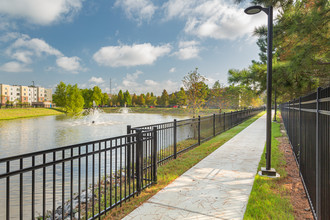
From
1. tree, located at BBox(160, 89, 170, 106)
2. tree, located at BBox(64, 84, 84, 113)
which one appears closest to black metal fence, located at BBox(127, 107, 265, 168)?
tree, located at BBox(64, 84, 84, 113)

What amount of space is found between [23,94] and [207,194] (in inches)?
5207

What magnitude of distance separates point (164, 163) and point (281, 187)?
125 inches

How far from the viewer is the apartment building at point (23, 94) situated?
321ft

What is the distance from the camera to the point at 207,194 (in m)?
3.96

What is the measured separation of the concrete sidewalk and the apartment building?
10523cm

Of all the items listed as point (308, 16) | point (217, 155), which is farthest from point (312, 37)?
point (217, 155)

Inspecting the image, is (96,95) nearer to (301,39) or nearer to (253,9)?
(301,39)

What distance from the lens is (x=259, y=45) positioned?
23.1 m

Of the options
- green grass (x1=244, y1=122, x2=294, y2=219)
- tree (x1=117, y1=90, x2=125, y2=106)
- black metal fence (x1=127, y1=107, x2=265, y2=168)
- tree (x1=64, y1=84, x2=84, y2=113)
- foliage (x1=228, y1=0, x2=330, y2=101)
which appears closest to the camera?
green grass (x1=244, y1=122, x2=294, y2=219)

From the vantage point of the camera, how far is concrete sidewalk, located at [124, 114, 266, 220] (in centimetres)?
327

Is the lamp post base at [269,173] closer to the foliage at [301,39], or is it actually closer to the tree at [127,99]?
the foliage at [301,39]

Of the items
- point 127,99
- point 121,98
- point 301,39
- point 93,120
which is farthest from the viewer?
point 121,98

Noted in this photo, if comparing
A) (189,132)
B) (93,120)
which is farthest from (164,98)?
(189,132)

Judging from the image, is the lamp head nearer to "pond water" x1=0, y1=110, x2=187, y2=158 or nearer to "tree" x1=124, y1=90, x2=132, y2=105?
"pond water" x1=0, y1=110, x2=187, y2=158
